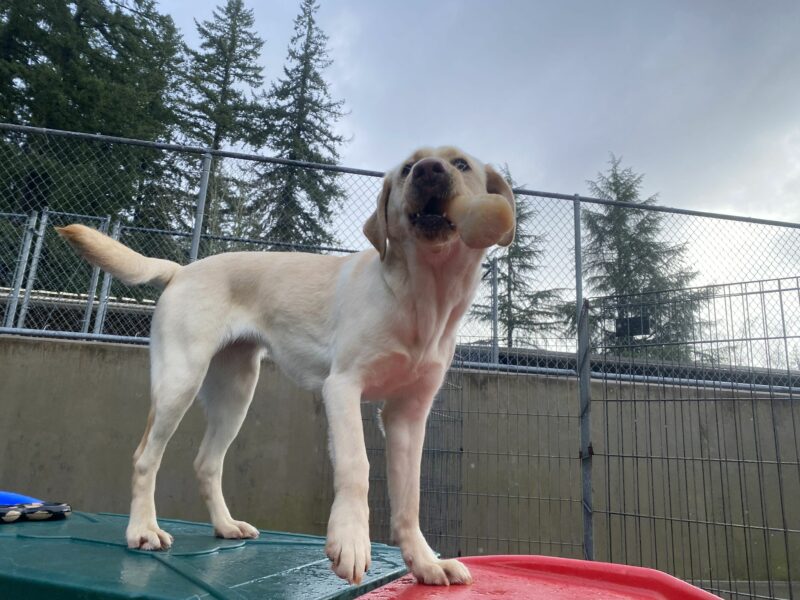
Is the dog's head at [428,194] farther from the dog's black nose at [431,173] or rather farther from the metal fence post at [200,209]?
the metal fence post at [200,209]

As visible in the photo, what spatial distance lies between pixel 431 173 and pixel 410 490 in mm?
1145

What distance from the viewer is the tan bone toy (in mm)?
1661

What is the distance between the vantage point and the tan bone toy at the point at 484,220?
1.66m

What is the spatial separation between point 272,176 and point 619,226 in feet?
13.1

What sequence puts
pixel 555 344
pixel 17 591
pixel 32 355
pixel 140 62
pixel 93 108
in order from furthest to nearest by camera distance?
pixel 140 62, pixel 93 108, pixel 555 344, pixel 32 355, pixel 17 591

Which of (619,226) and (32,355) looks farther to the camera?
(619,226)

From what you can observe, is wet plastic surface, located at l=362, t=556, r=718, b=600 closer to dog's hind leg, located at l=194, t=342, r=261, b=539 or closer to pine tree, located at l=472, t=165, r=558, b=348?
dog's hind leg, located at l=194, t=342, r=261, b=539

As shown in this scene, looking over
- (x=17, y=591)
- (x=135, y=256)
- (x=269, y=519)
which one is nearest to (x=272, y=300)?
(x=135, y=256)

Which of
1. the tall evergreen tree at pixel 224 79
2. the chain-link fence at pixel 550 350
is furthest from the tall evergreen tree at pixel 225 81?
the chain-link fence at pixel 550 350

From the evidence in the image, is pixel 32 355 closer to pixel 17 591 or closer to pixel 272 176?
pixel 272 176

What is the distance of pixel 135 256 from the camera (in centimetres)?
284

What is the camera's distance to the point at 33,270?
5.17 m

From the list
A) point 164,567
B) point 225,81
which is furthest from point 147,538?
point 225,81

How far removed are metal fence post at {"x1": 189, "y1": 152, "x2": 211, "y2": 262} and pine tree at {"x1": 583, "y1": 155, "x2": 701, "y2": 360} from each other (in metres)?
3.67
